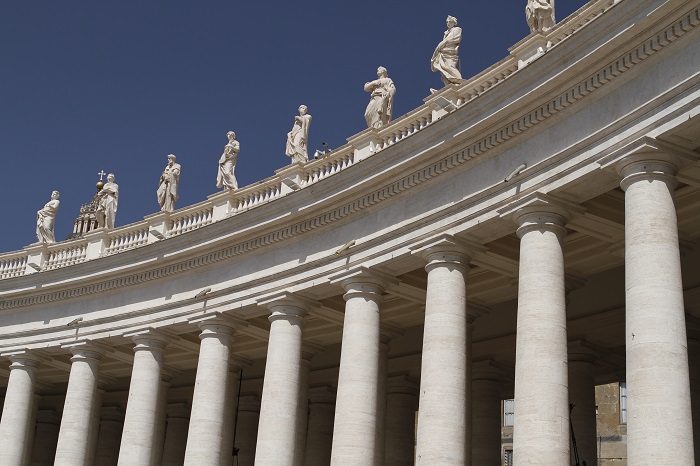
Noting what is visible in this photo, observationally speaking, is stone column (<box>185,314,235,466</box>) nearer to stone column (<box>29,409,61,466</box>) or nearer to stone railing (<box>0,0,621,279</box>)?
stone railing (<box>0,0,621,279</box>)

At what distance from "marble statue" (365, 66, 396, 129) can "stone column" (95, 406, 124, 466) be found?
5051cm

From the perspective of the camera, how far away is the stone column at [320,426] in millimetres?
88625

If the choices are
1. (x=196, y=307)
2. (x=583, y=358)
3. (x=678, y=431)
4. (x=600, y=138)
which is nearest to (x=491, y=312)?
(x=583, y=358)

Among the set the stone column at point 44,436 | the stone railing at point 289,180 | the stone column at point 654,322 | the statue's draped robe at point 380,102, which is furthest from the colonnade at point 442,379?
the stone column at point 44,436

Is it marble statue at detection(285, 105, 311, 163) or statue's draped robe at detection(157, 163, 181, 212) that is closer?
marble statue at detection(285, 105, 311, 163)

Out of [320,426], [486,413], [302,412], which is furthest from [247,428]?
[486,413]

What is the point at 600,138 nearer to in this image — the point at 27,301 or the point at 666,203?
the point at 666,203

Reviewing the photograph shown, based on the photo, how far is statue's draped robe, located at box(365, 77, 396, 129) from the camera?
224ft

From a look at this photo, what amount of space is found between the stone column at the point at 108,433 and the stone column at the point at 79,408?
23183 millimetres

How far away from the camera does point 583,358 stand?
71000 millimetres

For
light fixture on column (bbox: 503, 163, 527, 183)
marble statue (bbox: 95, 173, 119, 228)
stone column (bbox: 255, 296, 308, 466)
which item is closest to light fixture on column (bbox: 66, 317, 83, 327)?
marble statue (bbox: 95, 173, 119, 228)

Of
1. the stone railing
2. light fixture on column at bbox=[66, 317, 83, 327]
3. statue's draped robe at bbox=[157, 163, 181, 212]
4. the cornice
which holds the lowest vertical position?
light fixture on column at bbox=[66, 317, 83, 327]

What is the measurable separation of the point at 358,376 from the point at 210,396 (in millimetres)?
14691

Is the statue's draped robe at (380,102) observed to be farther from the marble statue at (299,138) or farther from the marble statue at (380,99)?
the marble statue at (299,138)
